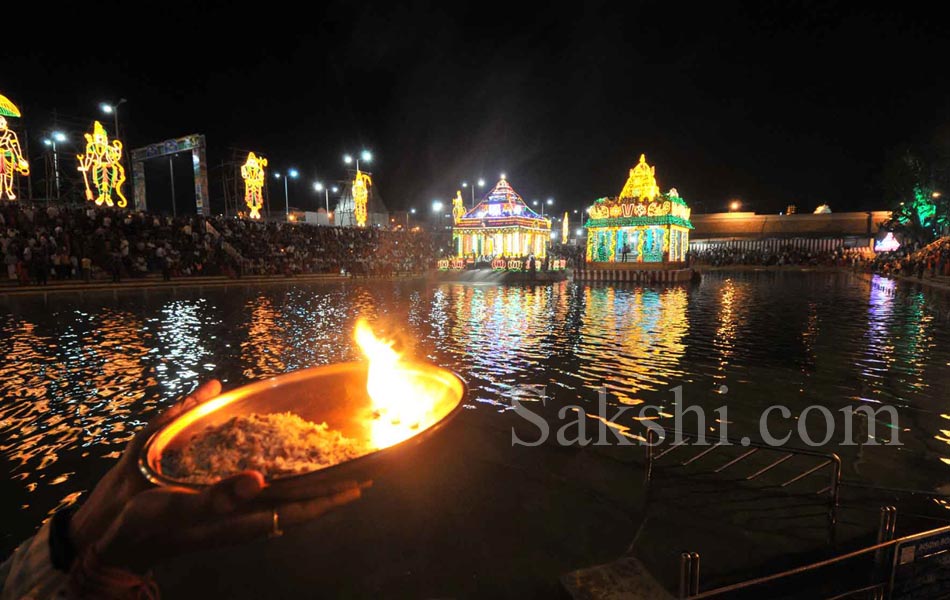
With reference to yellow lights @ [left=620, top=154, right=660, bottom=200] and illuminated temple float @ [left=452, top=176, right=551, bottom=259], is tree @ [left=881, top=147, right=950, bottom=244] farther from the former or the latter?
illuminated temple float @ [left=452, top=176, right=551, bottom=259]

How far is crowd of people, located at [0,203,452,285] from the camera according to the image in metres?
20.9

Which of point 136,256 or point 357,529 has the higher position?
point 136,256

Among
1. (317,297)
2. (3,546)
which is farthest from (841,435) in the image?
(317,297)

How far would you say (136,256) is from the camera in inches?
941

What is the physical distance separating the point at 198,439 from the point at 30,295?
73.1 feet

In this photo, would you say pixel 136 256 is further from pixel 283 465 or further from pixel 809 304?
pixel 809 304

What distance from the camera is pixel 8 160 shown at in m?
25.2

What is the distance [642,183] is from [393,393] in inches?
1247

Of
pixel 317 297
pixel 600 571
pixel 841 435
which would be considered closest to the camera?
pixel 600 571

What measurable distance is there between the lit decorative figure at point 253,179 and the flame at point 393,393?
39660 mm

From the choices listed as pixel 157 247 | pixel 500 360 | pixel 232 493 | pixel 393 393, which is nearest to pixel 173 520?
pixel 232 493

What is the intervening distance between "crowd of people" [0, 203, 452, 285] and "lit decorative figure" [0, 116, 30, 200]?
2441mm

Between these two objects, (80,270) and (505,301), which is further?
(80,270)

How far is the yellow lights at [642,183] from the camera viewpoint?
31.1m
